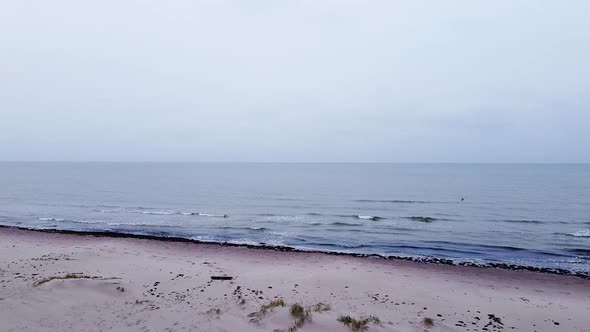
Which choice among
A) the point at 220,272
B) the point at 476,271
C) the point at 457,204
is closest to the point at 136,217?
the point at 220,272

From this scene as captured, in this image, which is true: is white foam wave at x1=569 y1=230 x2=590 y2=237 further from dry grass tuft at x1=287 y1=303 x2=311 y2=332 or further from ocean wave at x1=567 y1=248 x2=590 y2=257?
dry grass tuft at x1=287 y1=303 x2=311 y2=332

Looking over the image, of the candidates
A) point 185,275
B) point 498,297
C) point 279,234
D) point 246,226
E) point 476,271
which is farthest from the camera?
point 246,226

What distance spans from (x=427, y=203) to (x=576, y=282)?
31.5 metres

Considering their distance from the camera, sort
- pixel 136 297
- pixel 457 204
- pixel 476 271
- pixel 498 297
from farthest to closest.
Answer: pixel 457 204 → pixel 476 271 → pixel 498 297 → pixel 136 297

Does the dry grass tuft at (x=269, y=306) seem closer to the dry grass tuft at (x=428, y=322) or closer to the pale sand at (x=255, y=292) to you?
the pale sand at (x=255, y=292)

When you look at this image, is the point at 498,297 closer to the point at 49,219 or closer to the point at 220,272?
the point at 220,272

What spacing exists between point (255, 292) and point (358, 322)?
14.7 feet

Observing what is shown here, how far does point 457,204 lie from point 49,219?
4652 centimetres

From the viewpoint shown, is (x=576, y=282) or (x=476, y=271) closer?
(x=576, y=282)

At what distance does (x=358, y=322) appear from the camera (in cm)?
969

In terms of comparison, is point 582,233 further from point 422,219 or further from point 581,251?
point 422,219

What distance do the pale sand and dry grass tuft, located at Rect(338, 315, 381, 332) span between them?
8.2 inches

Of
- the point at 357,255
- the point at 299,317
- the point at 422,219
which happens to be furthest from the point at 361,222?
the point at 299,317

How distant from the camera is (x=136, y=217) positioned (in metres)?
36.1
